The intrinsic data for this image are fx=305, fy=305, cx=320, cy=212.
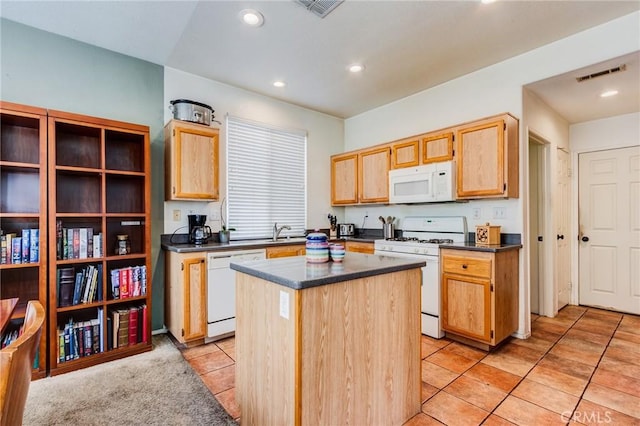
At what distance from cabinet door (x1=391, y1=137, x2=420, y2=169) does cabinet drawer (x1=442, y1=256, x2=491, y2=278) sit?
1222 mm

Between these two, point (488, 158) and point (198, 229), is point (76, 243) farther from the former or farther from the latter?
point (488, 158)

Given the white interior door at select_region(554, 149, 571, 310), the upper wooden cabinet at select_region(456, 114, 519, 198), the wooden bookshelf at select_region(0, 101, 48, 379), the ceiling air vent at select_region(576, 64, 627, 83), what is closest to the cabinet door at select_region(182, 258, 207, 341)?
the wooden bookshelf at select_region(0, 101, 48, 379)

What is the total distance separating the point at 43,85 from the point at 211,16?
1609mm

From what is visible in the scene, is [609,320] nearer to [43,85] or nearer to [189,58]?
[189,58]

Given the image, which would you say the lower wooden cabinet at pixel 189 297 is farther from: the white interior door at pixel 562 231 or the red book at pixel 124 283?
the white interior door at pixel 562 231

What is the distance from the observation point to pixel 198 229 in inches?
126

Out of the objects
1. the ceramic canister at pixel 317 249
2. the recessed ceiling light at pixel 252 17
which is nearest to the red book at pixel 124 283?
the ceramic canister at pixel 317 249

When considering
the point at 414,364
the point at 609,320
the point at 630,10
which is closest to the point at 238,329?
the point at 414,364

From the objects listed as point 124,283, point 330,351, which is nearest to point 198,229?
point 124,283

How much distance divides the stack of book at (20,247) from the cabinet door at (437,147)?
366cm

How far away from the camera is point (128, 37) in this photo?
2.71 m

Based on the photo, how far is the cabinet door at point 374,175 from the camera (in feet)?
13.0

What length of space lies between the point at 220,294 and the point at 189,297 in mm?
289

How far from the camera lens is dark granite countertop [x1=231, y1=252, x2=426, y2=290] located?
4.53 feet
